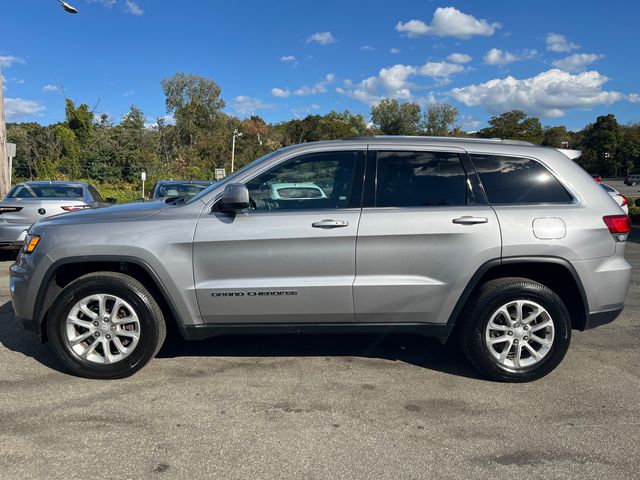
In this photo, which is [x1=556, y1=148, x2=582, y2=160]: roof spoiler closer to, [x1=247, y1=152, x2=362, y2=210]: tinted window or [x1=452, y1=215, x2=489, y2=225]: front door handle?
[x1=452, y1=215, x2=489, y2=225]: front door handle

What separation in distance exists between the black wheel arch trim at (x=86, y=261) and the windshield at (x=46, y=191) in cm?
635

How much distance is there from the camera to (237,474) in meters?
2.72

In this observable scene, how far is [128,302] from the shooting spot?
3855 millimetres

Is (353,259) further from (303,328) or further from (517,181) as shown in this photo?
(517,181)

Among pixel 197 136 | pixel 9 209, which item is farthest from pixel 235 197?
pixel 197 136

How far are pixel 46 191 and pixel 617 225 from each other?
958cm

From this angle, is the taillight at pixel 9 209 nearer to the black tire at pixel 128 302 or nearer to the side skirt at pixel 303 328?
the black tire at pixel 128 302

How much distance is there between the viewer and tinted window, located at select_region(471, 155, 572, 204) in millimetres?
3949

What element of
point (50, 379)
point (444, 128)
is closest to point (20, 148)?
point (50, 379)

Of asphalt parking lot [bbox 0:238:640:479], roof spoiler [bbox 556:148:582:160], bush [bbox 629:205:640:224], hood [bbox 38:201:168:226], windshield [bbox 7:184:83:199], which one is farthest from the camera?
bush [bbox 629:205:640:224]

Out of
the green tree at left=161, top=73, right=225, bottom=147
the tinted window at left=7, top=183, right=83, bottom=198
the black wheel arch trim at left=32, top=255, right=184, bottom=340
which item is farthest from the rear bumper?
the green tree at left=161, top=73, right=225, bottom=147

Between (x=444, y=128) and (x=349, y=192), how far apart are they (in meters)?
85.9

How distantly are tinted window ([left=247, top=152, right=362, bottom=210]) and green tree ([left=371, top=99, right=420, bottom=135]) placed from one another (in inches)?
3163

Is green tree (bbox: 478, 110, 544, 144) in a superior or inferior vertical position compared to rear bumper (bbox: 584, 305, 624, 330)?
superior
